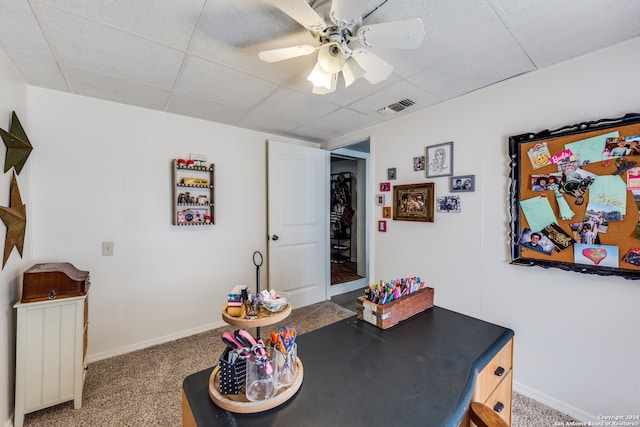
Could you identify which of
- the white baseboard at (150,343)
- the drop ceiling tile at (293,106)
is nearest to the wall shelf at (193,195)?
the drop ceiling tile at (293,106)

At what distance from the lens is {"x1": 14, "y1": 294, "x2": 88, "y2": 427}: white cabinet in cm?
158

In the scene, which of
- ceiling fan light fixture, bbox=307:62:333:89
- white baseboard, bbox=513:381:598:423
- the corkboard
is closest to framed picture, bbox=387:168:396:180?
the corkboard

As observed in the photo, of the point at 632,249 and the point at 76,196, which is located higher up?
the point at 76,196

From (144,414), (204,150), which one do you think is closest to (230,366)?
(144,414)

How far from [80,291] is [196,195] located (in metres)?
1.22

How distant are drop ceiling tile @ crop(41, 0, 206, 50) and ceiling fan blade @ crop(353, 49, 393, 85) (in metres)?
0.80

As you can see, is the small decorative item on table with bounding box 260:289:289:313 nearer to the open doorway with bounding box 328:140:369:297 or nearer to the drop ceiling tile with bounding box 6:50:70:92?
the drop ceiling tile with bounding box 6:50:70:92

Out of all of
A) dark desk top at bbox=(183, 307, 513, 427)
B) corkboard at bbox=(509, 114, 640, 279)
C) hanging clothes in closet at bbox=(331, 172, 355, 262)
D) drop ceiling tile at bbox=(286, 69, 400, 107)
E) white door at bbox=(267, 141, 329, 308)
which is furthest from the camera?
hanging clothes in closet at bbox=(331, 172, 355, 262)

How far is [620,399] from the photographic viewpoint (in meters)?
1.51

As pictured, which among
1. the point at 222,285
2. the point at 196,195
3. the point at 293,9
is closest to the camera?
the point at 293,9

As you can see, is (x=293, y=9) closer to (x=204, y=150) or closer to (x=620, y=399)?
(x=204, y=150)

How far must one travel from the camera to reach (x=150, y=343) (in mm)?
2488

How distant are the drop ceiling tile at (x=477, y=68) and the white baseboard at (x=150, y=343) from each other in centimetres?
304

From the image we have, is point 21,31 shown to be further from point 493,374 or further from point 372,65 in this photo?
point 493,374
